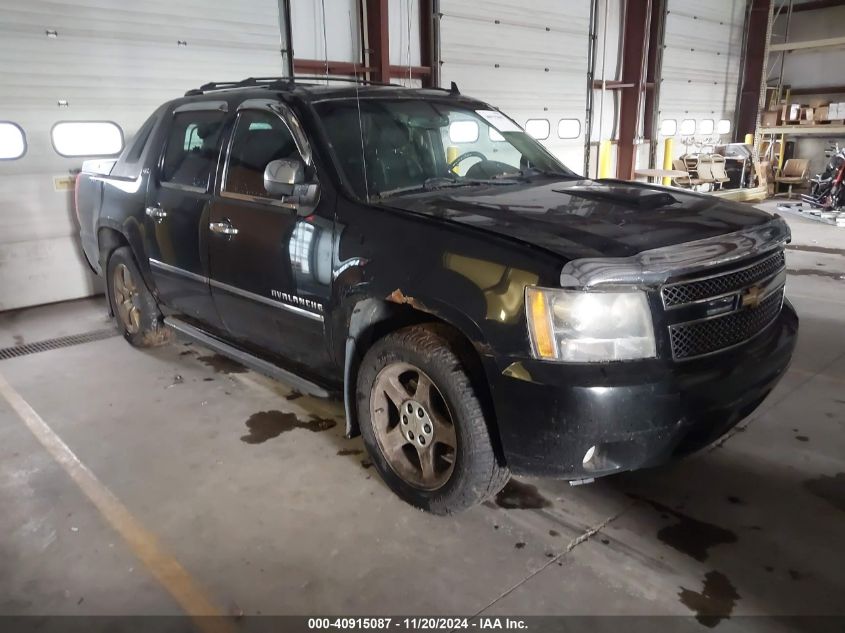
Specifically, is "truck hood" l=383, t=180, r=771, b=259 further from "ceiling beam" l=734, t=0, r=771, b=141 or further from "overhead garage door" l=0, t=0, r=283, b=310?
"ceiling beam" l=734, t=0, r=771, b=141

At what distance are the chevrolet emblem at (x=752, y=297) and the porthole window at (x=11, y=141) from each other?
20.4ft

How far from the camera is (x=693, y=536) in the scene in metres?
2.58

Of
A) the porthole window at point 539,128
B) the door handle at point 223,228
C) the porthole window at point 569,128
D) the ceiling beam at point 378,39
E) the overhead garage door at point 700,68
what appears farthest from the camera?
the overhead garage door at point 700,68

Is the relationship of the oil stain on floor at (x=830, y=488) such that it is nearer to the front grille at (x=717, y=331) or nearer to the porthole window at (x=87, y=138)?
the front grille at (x=717, y=331)

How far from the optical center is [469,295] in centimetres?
231

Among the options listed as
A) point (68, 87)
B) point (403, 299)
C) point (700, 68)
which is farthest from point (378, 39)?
point (700, 68)

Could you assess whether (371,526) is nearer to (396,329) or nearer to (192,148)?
(396,329)

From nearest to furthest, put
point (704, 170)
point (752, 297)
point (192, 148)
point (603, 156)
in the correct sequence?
point (752, 297) → point (192, 148) → point (603, 156) → point (704, 170)

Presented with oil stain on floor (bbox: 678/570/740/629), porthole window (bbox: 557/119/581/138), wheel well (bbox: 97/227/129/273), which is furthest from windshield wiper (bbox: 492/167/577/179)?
porthole window (bbox: 557/119/581/138)

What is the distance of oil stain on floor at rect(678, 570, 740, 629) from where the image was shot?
2.16 meters

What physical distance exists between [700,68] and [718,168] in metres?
2.68

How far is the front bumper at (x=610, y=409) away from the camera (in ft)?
7.08

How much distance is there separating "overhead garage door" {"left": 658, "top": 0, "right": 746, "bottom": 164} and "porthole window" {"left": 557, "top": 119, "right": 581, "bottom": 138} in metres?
3.06

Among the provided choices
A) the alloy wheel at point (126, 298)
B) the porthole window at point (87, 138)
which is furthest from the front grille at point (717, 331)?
the porthole window at point (87, 138)
